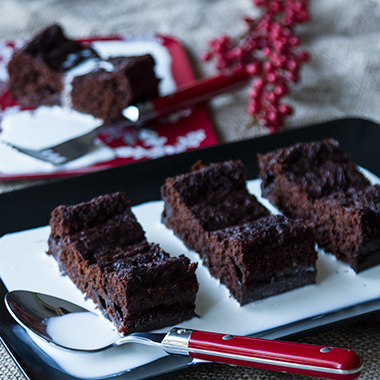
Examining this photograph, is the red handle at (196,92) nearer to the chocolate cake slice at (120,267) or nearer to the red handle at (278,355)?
the chocolate cake slice at (120,267)

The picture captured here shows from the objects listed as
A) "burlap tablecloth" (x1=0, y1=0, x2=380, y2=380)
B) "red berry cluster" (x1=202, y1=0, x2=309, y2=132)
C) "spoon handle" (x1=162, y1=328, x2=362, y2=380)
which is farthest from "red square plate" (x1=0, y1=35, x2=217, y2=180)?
"spoon handle" (x1=162, y1=328, x2=362, y2=380)

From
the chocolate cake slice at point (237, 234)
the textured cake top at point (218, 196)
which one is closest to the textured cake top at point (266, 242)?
the chocolate cake slice at point (237, 234)

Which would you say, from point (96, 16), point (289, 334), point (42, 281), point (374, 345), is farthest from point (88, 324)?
point (96, 16)

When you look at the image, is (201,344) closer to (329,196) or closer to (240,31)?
(329,196)

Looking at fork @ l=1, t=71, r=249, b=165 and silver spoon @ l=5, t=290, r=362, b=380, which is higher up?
fork @ l=1, t=71, r=249, b=165

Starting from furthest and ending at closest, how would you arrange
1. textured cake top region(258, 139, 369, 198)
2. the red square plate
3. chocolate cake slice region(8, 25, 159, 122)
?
chocolate cake slice region(8, 25, 159, 122) < the red square plate < textured cake top region(258, 139, 369, 198)

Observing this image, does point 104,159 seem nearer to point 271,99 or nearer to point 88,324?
point 271,99

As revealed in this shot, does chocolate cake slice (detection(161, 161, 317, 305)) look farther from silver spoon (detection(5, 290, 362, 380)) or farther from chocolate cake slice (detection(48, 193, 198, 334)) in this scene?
silver spoon (detection(5, 290, 362, 380))
